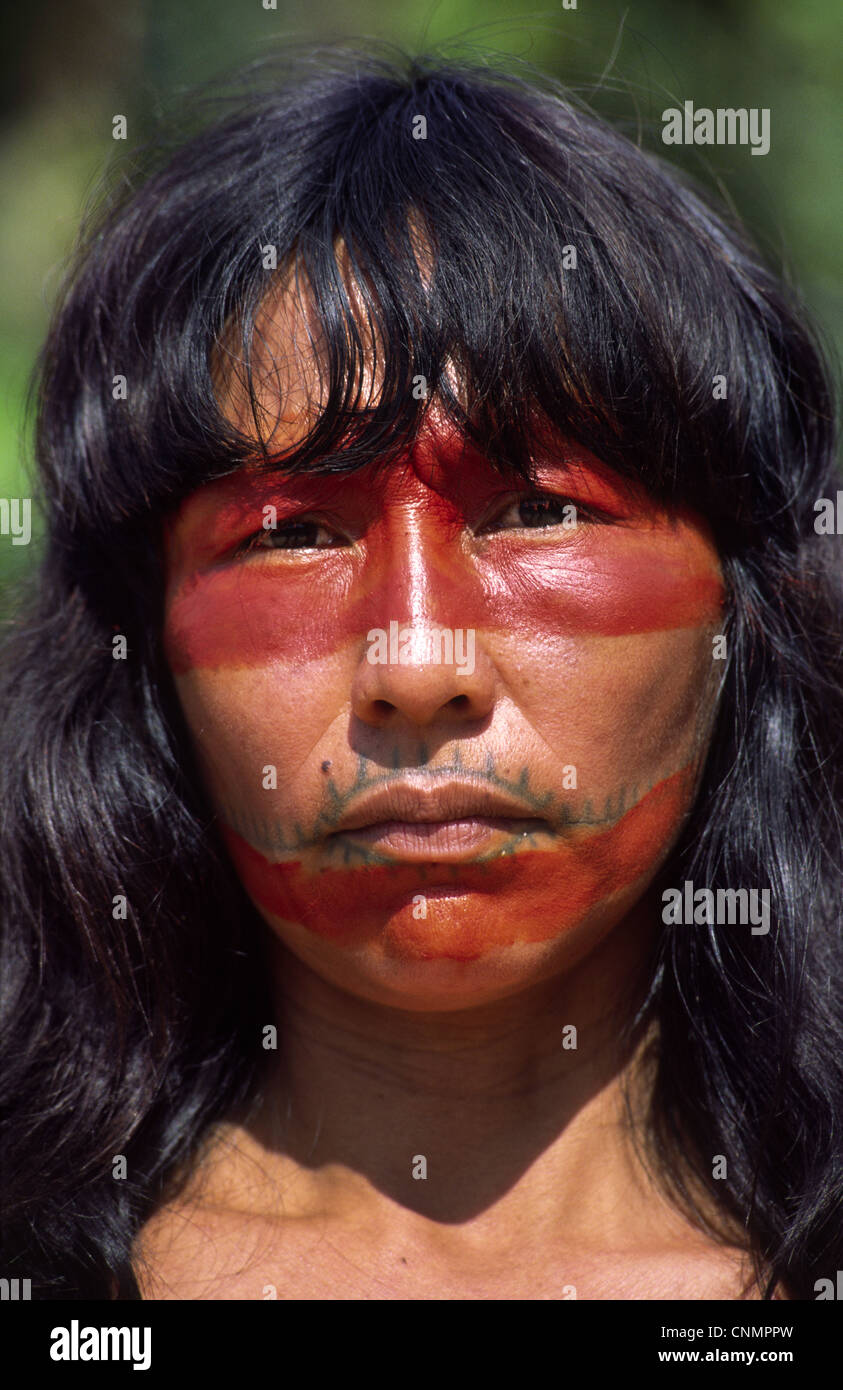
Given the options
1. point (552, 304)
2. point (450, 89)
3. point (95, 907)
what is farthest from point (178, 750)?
point (450, 89)

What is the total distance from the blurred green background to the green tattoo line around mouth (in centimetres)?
222

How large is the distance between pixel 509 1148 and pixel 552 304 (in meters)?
1.31

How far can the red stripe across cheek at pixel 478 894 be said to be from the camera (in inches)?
72.4

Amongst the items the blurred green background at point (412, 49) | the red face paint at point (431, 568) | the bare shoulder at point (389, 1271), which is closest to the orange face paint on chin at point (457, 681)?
the red face paint at point (431, 568)

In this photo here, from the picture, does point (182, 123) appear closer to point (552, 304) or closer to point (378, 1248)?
point (552, 304)

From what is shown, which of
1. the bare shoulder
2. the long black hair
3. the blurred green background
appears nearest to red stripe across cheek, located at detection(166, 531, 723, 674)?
the long black hair

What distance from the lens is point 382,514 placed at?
1.86 m

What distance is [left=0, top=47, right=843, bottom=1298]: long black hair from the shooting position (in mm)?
1882

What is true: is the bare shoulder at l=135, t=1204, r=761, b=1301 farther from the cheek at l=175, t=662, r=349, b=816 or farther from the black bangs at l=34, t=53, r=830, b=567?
the black bangs at l=34, t=53, r=830, b=567

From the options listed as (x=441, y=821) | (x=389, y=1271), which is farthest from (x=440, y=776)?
(x=389, y=1271)

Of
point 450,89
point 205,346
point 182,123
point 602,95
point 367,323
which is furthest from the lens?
point 602,95

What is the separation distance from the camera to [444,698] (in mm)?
1760

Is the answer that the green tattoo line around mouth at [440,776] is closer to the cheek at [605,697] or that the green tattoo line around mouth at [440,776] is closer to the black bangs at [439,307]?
the cheek at [605,697]

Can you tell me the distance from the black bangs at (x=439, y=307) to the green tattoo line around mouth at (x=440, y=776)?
456 millimetres
